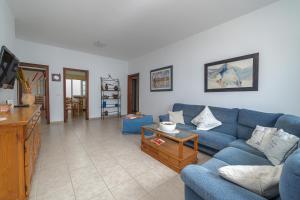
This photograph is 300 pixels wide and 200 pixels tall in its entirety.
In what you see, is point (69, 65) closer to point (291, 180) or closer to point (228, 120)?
point (228, 120)

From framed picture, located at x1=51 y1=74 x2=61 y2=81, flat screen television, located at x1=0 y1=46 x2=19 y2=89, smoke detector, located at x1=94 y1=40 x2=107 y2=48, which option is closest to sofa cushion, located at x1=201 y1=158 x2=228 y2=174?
flat screen television, located at x1=0 y1=46 x2=19 y2=89

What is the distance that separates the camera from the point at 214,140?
2299 millimetres

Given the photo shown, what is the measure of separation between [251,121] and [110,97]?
17.2 ft

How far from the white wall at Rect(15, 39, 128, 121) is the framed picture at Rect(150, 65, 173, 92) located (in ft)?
6.69

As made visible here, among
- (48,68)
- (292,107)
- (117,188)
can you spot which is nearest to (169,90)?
(292,107)

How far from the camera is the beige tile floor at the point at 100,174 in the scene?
154cm

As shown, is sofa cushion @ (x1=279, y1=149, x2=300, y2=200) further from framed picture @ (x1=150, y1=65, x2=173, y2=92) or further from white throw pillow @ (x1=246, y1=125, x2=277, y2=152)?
framed picture @ (x1=150, y1=65, x2=173, y2=92)

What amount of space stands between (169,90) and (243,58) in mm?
2100

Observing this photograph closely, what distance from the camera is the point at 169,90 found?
14.2 ft

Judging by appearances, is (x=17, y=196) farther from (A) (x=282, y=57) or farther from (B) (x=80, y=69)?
(B) (x=80, y=69)

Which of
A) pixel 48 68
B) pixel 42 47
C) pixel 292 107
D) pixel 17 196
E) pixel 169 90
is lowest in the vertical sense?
pixel 17 196

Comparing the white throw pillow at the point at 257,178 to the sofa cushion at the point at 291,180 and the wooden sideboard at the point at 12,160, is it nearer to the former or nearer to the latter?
the sofa cushion at the point at 291,180

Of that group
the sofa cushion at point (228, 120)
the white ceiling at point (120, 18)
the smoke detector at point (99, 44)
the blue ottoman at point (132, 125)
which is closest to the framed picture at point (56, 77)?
the white ceiling at point (120, 18)

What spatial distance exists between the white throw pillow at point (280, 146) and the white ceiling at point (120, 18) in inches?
85.8
